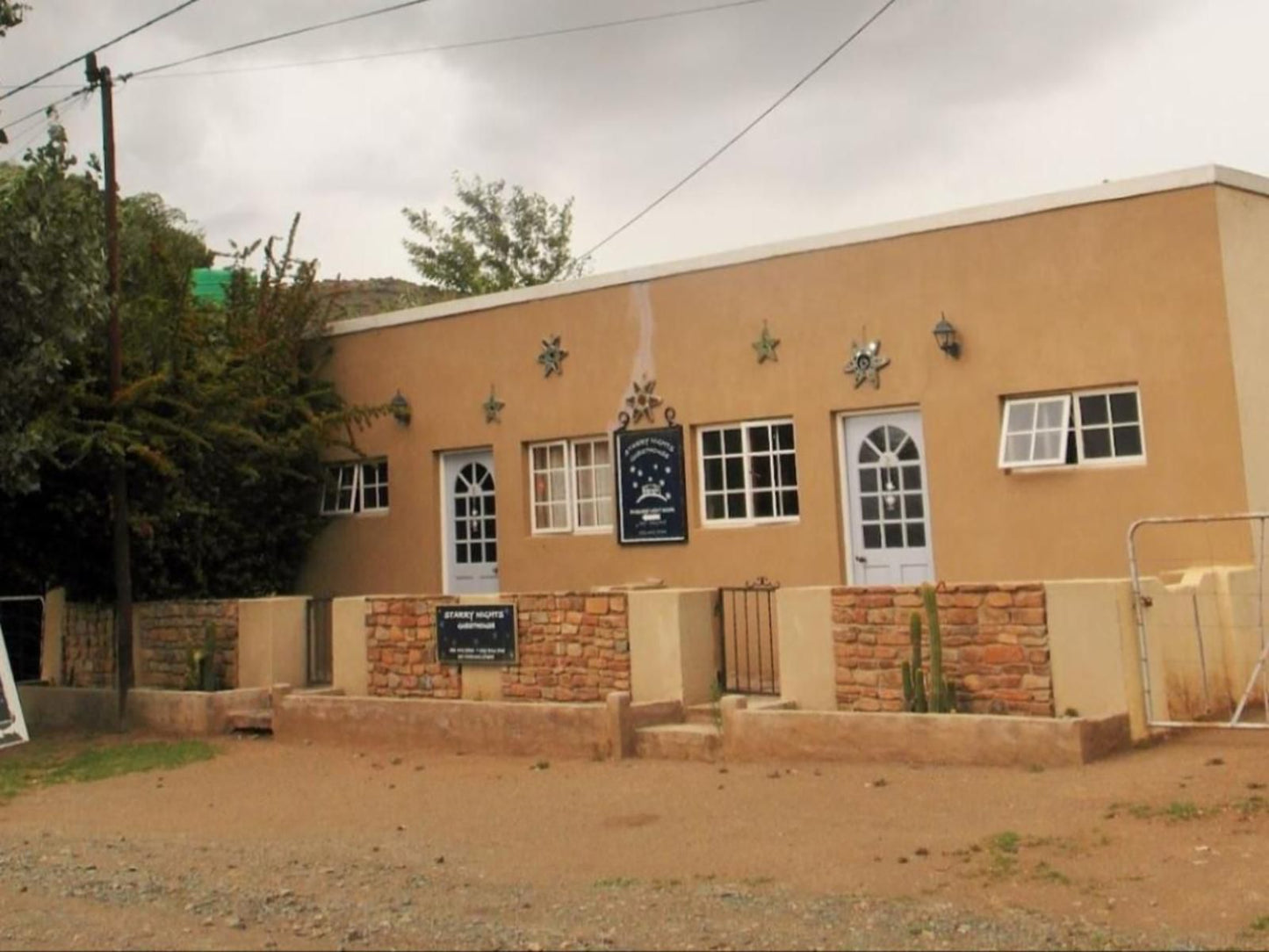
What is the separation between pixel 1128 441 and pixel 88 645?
36.1 feet

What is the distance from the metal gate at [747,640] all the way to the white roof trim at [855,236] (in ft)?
11.5

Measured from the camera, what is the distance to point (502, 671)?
41.9 ft

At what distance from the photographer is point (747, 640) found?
1277cm

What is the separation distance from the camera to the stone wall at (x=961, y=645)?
10.2m

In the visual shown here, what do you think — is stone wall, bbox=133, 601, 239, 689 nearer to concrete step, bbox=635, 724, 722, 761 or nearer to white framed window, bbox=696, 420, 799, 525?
white framed window, bbox=696, 420, 799, 525

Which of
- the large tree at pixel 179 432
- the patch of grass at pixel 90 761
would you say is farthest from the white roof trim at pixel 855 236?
the patch of grass at pixel 90 761

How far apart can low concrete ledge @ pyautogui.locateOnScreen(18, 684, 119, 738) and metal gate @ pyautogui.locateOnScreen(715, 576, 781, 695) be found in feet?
21.4

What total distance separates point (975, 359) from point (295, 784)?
6.87 meters

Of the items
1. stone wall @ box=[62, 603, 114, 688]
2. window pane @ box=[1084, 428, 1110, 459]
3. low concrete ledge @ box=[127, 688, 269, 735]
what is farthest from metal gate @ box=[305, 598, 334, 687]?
window pane @ box=[1084, 428, 1110, 459]

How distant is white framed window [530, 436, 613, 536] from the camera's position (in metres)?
15.5

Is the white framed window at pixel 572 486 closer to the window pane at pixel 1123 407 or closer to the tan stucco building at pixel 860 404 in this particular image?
the tan stucco building at pixel 860 404

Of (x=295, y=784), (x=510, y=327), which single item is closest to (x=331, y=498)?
(x=510, y=327)

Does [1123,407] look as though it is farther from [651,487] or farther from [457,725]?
[457,725]

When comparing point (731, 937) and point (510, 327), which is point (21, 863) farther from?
point (510, 327)
